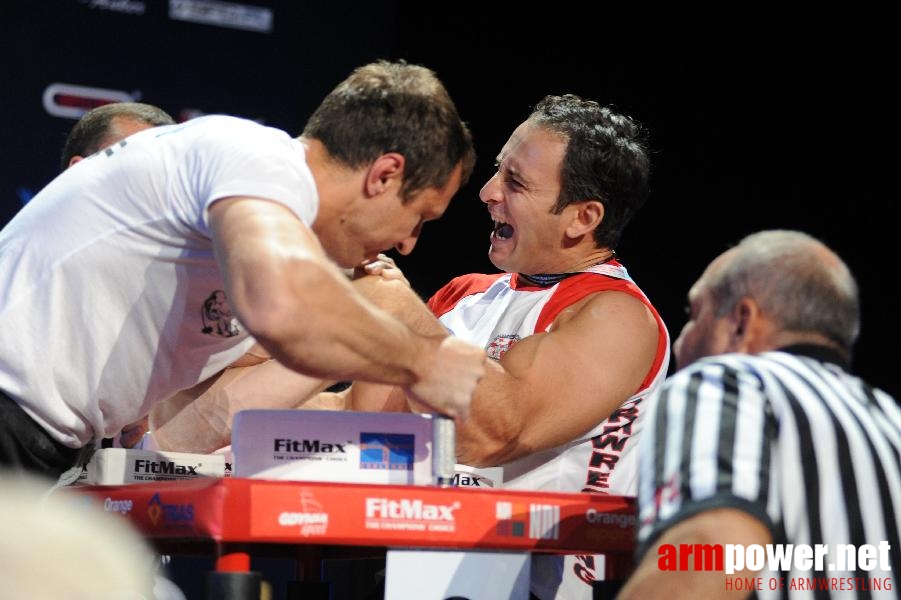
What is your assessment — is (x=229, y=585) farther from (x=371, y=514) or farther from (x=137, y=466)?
(x=137, y=466)

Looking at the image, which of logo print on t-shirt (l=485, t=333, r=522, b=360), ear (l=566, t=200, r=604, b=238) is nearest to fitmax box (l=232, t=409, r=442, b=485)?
logo print on t-shirt (l=485, t=333, r=522, b=360)

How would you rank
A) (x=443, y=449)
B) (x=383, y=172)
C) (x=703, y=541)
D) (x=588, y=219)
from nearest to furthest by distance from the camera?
(x=703, y=541)
(x=443, y=449)
(x=383, y=172)
(x=588, y=219)

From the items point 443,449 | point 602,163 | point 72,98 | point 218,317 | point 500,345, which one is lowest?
point 443,449

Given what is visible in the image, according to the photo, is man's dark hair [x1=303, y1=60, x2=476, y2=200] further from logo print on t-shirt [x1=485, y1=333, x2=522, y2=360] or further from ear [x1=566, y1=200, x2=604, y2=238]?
ear [x1=566, y1=200, x2=604, y2=238]

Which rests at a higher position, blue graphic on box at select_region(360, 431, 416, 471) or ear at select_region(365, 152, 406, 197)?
ear at select_region(365, 152, 406, 197)

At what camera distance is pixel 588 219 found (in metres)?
3.05

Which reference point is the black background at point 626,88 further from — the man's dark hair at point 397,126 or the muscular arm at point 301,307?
the muscular arm at point 301,307

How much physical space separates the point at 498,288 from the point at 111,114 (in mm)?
1189

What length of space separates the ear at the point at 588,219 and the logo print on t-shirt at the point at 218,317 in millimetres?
1248

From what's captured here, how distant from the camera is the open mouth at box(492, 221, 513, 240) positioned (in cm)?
311

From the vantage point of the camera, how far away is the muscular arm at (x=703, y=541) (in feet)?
4.81

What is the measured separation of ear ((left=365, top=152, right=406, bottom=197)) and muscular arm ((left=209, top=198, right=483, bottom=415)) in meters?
0.29

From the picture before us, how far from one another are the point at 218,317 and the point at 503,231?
128cm

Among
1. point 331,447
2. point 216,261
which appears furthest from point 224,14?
point 331,447
